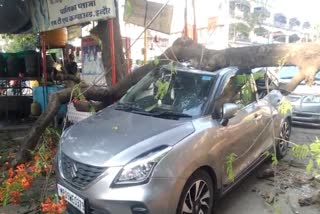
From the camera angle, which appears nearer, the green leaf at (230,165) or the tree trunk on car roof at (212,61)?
the green leaf at (230,165)

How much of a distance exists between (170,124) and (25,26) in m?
7.72

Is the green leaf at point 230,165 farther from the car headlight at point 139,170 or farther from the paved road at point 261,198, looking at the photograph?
the car headlight at point 139,170

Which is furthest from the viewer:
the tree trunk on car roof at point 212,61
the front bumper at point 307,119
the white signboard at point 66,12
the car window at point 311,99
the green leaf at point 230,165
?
the car window at point 311,99

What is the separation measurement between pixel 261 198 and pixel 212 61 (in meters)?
2.01

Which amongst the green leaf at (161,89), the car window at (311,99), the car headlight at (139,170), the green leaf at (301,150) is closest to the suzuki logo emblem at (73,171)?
the car headlight at (139,170)

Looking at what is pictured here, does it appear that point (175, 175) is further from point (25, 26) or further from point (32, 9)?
point (25, 26)

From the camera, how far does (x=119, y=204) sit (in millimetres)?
3201

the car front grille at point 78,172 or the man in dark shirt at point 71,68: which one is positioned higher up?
the man in dark shirt at point 71,68

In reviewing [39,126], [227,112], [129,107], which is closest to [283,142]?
[227,112]

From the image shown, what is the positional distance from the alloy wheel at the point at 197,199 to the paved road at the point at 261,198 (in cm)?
69

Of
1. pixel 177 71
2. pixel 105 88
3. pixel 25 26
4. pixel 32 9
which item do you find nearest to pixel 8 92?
pixel 25 26

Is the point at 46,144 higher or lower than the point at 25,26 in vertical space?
lower

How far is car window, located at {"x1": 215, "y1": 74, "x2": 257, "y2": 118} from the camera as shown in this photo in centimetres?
460

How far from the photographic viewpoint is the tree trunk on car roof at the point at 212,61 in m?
4.31
